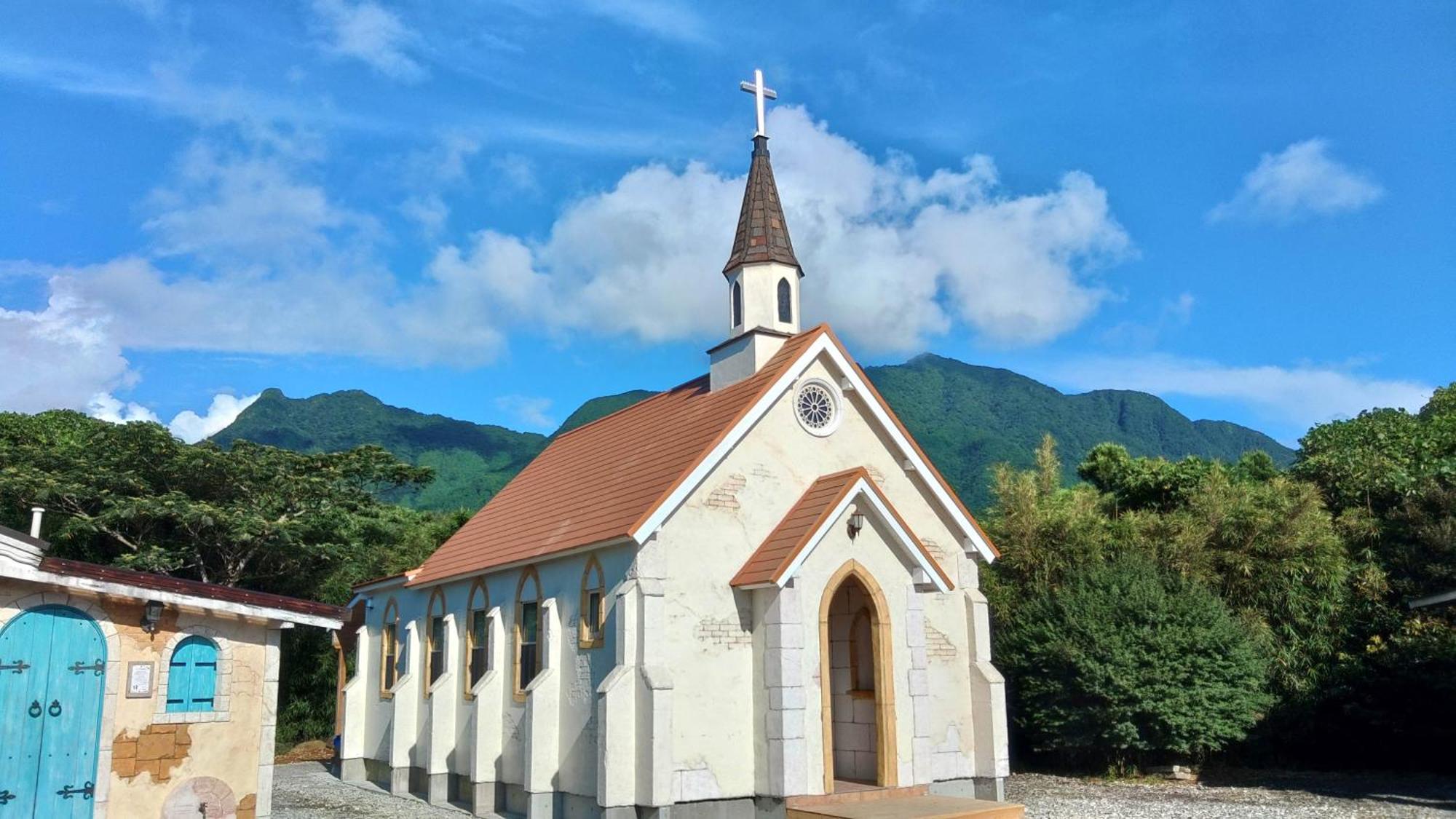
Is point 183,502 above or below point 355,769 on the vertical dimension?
above

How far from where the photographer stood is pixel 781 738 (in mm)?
14875

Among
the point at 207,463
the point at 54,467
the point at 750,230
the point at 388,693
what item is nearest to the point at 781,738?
the point at 750,230

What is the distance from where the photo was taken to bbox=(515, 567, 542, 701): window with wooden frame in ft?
58.9

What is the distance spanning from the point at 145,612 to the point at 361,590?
44.8 feet

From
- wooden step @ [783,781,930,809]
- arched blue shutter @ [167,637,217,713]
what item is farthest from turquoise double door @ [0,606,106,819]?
wooden step @ [783,781,930,809]

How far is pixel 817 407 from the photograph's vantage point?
17.8 metres

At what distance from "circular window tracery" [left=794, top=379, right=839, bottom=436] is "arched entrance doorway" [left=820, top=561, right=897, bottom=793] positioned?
2568 millimetres

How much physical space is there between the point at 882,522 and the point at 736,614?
2613 millimetres

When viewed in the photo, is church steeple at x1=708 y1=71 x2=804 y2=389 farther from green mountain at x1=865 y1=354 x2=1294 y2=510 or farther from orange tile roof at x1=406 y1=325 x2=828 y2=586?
green mountain at x1=865 y1=354 x2=1294 y2=510

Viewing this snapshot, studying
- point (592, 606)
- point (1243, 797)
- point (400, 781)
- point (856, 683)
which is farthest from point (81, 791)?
point (1243, 797)

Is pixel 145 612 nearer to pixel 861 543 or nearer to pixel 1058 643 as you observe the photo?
pixel 861 543

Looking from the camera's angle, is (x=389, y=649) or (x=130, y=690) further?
(x=389, y=649)

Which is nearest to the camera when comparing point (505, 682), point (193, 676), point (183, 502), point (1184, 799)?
point (193, 676)

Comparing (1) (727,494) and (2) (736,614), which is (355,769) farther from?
(1) (727,494)
